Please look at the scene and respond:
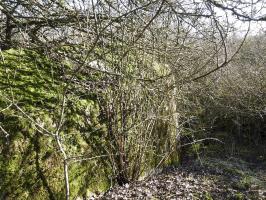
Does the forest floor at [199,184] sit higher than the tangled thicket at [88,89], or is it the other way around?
the tangled thicket at [88,89]

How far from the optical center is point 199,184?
5.06m

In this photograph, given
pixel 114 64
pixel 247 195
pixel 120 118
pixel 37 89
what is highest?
pixel 114 64

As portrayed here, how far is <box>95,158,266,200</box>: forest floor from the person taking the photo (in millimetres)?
4426

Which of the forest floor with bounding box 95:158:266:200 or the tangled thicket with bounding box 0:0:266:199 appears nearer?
the tangled thicket with bounding box 0:0:266:199

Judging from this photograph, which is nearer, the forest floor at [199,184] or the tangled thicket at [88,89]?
the tangled thicket at [88,89]

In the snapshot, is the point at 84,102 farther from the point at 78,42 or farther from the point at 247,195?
the point at 247,195

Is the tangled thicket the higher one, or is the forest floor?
the tangled thicket

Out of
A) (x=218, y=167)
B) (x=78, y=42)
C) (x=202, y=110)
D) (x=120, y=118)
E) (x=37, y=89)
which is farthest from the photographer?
(x=202, y=110)

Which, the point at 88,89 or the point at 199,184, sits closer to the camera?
the point at 88,89

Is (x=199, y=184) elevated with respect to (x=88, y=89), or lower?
lower

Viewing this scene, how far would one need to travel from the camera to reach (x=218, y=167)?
20.4 ft

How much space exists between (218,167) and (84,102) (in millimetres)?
2826

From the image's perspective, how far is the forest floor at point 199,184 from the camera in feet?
14.5

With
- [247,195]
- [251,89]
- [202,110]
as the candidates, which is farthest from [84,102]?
Result: [251,89]
